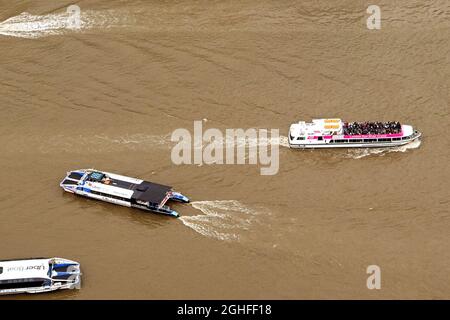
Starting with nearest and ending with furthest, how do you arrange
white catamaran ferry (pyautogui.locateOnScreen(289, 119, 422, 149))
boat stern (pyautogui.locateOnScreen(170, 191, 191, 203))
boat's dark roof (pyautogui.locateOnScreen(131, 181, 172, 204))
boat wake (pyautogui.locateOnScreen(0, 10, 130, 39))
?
boat's dark roof (pyautogui.locateOnScreen(131, 181, 172, 204)) → boat stern (pyautogui.locateOnScreen(170, 191, 191, 203)) → white catamaran ferry (pyautogui.locateOnScreen(289, 119, 422, 149)) → boat wake (pyautogui.locateOnScreen(0, 10, 130, 39))

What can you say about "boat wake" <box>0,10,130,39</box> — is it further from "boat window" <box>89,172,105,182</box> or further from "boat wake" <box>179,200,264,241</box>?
"boat wake" <box>179,200,264,241</box>

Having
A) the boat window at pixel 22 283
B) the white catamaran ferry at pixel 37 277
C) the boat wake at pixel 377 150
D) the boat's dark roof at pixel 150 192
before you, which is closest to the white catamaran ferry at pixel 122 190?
the boat's dark roof at pixel 150 192

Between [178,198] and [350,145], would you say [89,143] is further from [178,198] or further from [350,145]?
[350,145]

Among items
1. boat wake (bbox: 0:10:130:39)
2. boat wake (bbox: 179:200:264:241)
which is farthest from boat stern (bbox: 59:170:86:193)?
boat wake (bbox: 0:10:130:39)

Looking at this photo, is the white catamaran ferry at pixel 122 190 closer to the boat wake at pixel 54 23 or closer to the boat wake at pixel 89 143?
the boat wake at pixel 89 143

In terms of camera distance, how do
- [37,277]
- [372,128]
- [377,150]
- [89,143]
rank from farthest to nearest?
[89,143] → [377,150] → [372,128] → [37,277]

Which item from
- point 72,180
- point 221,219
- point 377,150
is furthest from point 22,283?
point 377,150

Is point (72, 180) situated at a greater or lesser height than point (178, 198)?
greater

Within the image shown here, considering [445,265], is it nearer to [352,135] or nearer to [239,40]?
[352,135]
